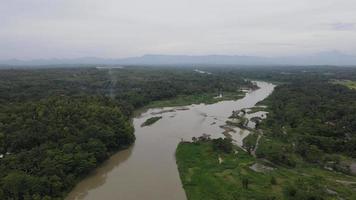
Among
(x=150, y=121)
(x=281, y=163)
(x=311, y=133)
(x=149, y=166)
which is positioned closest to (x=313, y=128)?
(x=311, y=133)

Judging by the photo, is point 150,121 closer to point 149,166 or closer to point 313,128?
point 149,166

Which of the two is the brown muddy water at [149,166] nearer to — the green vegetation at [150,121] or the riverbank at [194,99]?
the green vegetation at [150,121]

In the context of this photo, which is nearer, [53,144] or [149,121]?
[53,144]

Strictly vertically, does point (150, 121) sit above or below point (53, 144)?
below

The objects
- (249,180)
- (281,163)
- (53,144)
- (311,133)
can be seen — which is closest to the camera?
(249,180)

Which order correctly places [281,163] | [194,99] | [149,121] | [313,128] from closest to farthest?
[281,163]
[313,128]
[149,121]
[194,99]

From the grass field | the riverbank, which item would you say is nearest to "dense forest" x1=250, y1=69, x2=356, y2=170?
the grass field
